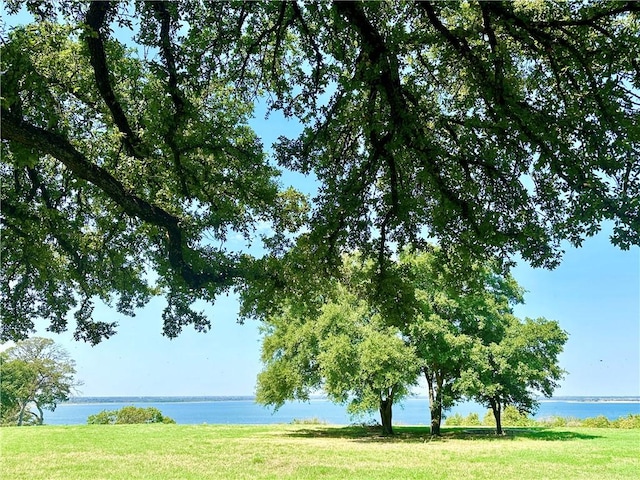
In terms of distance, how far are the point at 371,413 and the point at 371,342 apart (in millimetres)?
4642

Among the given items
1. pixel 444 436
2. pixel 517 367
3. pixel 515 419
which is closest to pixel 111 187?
pixel 517 367

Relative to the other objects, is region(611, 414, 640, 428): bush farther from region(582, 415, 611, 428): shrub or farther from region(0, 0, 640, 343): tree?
region(0, 0, 640, 343): tree

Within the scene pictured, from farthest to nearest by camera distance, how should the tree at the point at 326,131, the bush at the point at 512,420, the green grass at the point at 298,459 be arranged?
the bush at the point at 512,420 < the green grass at the point at 298,459 < the tree at the point at 326,131

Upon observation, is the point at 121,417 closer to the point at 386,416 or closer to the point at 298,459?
the point at 386,416

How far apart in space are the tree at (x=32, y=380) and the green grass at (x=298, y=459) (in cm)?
2150

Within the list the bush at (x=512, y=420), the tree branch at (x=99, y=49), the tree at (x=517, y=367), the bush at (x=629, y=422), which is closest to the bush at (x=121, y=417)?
the tree at (x=517, y=367)

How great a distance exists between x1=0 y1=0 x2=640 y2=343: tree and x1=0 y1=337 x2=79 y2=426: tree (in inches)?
1289

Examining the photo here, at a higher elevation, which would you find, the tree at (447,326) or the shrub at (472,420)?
the tree at (447,326)

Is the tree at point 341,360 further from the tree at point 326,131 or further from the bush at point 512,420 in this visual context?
the bush at point 512,420

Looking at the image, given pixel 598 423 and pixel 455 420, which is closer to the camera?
pixel 598 423

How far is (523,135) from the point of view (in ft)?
20.0

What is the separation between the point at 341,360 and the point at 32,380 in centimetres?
3078

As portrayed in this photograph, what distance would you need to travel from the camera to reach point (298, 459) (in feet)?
45.2

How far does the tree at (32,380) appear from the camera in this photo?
3781 centimetres
